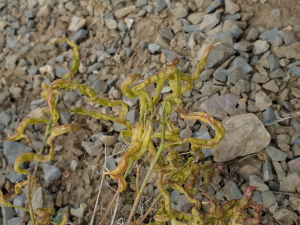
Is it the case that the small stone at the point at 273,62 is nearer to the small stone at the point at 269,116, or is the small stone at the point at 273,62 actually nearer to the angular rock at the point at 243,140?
the small stone at the point at 269,116

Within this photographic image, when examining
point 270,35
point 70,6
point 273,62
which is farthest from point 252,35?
point 70,6

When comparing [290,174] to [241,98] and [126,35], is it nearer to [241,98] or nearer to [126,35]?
[241,98]

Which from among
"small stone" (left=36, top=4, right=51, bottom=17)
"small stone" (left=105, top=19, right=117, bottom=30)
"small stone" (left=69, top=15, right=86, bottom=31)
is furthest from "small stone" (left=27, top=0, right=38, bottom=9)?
"small stone" (left=105, top=19, right=117, bottom=30)

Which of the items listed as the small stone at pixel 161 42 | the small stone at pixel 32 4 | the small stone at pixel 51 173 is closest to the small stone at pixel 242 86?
the small stone at pixel 161 42

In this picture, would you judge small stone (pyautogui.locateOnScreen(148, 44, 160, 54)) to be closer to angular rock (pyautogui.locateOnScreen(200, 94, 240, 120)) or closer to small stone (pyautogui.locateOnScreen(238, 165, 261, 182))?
angular rock (pyautogui.locateOnScreen(200, 94, 240, 120))

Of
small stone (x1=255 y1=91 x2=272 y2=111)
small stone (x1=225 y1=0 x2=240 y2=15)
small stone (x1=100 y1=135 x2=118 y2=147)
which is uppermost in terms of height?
small stone (x1=225 y1=0 x2=240 y2=15)

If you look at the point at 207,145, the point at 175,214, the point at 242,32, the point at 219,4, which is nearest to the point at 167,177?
the point at 175,214
